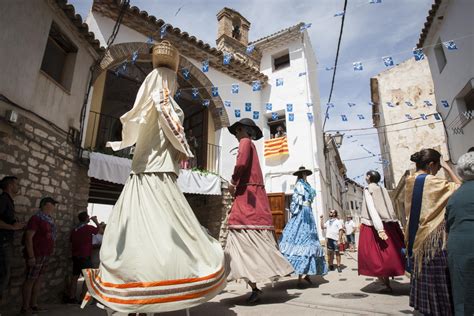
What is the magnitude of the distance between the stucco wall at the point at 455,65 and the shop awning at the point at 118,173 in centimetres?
697

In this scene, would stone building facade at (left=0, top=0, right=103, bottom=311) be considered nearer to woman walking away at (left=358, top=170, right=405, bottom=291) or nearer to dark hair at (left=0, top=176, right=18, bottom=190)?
dark hair at (left=0, top=176, right=18, bottom=190)

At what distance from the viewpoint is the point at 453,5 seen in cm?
682

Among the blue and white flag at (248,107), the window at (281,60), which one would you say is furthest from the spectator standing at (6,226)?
the window at (281,60)

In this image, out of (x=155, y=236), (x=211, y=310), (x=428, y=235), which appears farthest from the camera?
(x=211, y=310)

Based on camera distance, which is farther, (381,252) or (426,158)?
(381,252)

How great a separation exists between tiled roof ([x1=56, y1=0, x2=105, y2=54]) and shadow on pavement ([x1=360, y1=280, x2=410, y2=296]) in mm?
6688

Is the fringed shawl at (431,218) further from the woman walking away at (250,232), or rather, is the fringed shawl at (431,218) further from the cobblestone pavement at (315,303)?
the woman walking away at (250,232)

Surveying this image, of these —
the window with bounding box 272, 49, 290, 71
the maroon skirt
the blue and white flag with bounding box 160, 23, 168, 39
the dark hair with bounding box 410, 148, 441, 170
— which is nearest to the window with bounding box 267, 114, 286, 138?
the window with bounding box 272, 49, 290, 71

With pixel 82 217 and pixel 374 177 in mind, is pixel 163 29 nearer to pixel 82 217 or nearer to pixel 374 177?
pixel 82 217

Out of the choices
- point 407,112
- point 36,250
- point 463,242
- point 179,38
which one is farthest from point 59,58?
point 407,112

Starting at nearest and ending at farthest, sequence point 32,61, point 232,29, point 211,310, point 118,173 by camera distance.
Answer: point 211,310 → point 32,61 → point 118,173 → point 232,29

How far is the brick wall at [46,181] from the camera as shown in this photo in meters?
4.06

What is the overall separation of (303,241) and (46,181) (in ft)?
14.7

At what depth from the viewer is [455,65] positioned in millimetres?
7145
